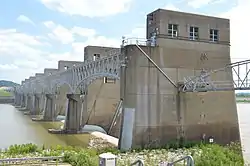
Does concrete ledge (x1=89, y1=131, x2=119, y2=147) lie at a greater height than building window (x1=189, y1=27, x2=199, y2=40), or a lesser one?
lesser

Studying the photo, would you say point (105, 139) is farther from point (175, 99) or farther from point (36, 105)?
point (36, 105)

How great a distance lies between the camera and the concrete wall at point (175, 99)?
23422 mm

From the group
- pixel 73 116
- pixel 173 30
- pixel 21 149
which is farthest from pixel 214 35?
pixel 73 116

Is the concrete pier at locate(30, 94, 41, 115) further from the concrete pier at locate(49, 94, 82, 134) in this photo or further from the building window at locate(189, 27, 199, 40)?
the building window at locate(189, 27, 199, 40)

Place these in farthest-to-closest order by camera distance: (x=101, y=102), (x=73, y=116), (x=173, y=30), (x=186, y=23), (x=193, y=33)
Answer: (x=101, y=102) < (x=73, y=116) < (x=193, y=33) < (x=186, y=23) < (x=173, y=30)

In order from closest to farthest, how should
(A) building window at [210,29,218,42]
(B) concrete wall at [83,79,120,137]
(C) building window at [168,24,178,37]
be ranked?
(C) building window at [168,24,178,37] → (A) building window at [210,29,218,42] → (B) concrete wall at [83,79,120,137]

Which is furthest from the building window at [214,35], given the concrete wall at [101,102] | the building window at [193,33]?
the concrete wall at [101,102]

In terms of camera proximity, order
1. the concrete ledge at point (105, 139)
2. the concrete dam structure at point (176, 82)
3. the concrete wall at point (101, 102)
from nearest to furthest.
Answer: the concrete dam structure at point (176, 82) → the concrete ledge at point (105, 139) → the concrete wall at point (101, 102)


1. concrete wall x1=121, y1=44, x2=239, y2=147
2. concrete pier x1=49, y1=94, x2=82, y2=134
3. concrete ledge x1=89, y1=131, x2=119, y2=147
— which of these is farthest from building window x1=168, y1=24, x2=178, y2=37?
concrete pier x1=49, y1=94, x2=82, y2=134

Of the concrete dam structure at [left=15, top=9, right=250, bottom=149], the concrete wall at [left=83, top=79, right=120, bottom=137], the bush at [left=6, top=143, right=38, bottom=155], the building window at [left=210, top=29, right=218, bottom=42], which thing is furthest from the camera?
the concrete wall at [left=83, top=79, right=120, bottom=137]

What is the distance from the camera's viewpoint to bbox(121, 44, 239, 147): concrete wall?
2342 centimetres

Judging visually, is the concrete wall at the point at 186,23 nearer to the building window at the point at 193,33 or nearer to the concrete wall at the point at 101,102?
the building window at the point at 193,33

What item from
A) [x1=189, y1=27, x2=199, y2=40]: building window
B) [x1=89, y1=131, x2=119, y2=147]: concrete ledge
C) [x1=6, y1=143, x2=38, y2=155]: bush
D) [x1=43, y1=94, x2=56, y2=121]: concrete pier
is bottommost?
[x1=89, y1=131, x2=119, y2=147]: concrete ledge

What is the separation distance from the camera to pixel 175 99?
2469 centimetres
